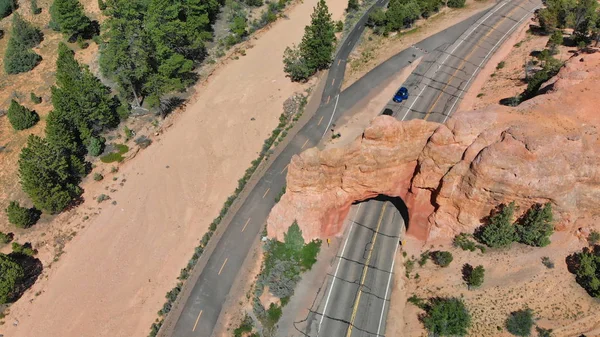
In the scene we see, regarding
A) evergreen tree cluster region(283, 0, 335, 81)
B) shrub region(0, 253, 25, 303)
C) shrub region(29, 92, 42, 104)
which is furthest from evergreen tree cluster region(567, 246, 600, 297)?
shrub region(29, 92, 42, 104)

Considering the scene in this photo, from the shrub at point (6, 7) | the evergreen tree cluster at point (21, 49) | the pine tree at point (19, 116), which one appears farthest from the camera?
the shrub at point (6, 7)

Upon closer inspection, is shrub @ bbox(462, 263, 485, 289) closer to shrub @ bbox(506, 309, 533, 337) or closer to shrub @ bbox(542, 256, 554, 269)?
shrub @ bbox(506, 309, 533, 337)

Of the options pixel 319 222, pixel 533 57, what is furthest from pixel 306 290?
pixel 533 57

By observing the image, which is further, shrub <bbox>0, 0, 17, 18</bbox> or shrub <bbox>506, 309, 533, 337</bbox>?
shrub <bbox>0, 0, 17, 18</bbox>

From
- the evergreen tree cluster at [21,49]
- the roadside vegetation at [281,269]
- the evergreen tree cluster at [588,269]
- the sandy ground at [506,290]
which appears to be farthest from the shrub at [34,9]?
the evergreen tree cluster at [588,269]

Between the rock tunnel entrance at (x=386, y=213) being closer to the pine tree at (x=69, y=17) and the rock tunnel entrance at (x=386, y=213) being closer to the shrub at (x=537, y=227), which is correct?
the shrub at (x=537, y=227)

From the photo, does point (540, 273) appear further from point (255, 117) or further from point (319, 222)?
point (255, 117)
